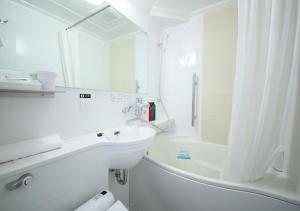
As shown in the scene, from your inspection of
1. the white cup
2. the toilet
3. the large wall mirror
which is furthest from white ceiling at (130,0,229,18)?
the toilet

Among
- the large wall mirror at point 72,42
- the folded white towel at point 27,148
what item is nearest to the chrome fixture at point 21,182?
the folded white towel at point 27,148

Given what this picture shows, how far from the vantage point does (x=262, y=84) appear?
79cm

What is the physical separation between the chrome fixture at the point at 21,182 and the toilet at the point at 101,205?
11.4 inches

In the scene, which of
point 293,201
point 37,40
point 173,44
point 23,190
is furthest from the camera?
point 173,44

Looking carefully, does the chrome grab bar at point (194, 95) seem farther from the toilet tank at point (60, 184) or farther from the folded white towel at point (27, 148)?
the folded white towel at point (27, 148)

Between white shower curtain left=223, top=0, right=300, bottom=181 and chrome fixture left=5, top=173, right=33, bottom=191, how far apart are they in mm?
1062

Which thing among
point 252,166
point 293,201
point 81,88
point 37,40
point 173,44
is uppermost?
point 173,44

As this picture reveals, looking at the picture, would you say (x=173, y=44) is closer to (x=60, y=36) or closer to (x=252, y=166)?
(x=60, y=36)

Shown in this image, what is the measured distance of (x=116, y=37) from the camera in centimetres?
133

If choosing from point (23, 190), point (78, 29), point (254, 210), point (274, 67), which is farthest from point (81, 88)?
point (254, 210)

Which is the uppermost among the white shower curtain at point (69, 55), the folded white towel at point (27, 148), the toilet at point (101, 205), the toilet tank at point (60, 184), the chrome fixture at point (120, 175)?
the white shower curtain at point (69, 55)

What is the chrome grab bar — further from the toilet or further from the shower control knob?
the shower control knob

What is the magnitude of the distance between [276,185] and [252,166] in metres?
0.16

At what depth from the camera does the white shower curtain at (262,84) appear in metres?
0.71
